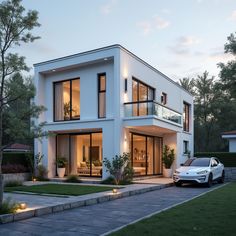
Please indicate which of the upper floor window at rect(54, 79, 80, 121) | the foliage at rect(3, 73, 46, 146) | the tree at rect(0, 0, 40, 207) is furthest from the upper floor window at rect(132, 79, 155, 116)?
the tree at rect(0, 0, 40, 207)

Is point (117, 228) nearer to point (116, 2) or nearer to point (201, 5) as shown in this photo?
point (201, 5)

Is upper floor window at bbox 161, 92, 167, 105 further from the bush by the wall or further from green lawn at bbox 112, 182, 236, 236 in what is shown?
green lawn at bbox 112, 182, 236, 236

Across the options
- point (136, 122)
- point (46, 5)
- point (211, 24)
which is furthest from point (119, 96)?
point (211, 24)

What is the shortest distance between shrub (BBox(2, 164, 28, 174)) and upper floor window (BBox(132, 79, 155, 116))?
7.55m

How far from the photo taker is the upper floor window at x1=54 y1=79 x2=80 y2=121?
859 inches

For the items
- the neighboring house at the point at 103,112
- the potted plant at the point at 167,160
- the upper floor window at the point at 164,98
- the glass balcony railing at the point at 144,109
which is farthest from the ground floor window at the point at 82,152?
the upper floor window at the point at 164,98

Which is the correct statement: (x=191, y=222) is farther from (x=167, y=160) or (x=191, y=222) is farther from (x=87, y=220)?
(x=167, y=160)

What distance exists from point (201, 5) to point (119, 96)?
9.30 meters

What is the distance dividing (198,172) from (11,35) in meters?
11.7

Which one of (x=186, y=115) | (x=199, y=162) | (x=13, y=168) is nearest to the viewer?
(x=199, y=162)

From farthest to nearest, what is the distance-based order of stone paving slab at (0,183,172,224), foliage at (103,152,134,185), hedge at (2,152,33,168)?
hedge at (2,152,33,168)
foliage at (103,152,134,185)
stone paving slab at (0,183,172,224)

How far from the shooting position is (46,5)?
13406 millimetres

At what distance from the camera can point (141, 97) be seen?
871 inches

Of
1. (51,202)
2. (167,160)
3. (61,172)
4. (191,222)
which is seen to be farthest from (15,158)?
(191,222)
